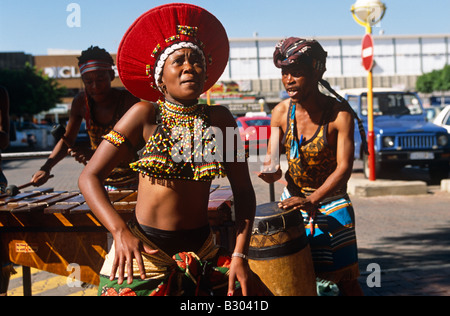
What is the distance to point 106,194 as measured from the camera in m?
2.17

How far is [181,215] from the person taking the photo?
92.0 inches

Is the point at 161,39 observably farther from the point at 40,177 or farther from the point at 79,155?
the point at 40,177

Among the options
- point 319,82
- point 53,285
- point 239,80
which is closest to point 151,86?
point 319,82

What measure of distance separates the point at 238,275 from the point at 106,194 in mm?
674

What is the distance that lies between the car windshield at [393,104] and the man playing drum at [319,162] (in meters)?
10.3

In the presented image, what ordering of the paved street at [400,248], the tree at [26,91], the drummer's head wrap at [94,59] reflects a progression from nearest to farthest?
the drummer's head wrap at [94,59], the paved street at [400,248], the tree at [26,91]

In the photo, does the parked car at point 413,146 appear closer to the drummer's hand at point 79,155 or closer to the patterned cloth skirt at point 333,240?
the drummer's hand at point 79,155

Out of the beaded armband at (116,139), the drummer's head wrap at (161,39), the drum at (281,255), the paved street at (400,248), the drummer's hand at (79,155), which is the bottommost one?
the paved street at (400,248)

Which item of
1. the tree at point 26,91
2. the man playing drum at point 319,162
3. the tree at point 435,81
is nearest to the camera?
the man playing drum at point 319,162

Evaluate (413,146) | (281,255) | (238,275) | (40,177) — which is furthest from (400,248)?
(413,146)

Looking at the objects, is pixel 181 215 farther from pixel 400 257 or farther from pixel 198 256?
pixel 400 257

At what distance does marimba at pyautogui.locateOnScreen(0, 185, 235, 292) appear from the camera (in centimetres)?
366

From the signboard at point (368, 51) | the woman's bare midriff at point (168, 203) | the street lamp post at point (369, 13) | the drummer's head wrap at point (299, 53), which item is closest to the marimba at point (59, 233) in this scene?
the drummer's head wrap at point (299, 53)

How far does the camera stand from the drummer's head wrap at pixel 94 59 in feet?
13.9
